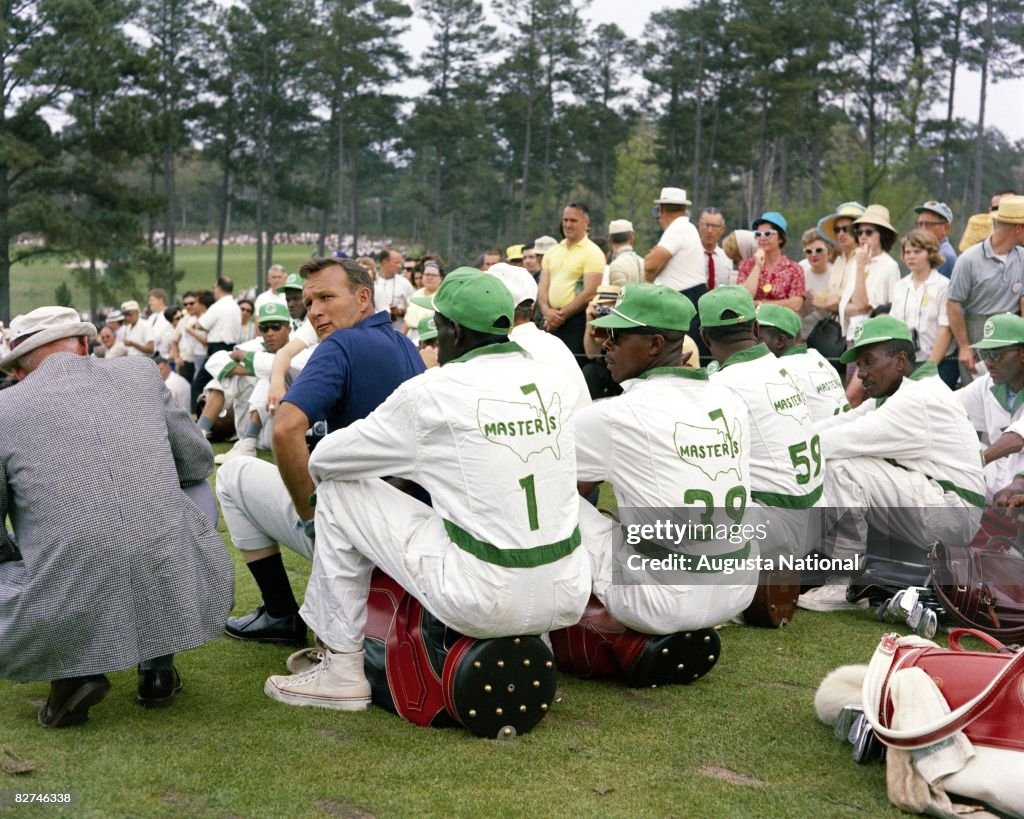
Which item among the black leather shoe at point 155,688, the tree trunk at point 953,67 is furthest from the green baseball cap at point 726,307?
the tree trunk at point 953,67

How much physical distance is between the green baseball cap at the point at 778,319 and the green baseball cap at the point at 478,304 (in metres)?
3.16

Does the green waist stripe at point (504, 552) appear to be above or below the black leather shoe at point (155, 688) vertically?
above

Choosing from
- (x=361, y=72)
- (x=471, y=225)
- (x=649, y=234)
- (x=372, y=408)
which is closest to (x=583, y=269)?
(x=372, y=408)

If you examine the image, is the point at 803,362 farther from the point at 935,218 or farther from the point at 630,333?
the point at 935,218

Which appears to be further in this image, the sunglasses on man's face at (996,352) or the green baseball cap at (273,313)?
the green baseball cap at (273,313)

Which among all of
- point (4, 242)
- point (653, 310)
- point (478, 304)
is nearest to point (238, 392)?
point (653, 310)

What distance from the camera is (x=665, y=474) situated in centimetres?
451

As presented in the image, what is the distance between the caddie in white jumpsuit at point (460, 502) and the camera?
3949 millimetres

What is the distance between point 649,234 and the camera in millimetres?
51719

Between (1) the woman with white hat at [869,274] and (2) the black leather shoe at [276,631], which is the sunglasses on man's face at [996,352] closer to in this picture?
(1) the woman with white hat at [869,274]

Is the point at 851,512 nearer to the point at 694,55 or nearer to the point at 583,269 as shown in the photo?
the point at 583,269

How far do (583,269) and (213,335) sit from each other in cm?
665

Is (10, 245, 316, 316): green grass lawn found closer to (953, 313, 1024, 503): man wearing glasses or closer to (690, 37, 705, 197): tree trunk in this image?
(690, 37, 705, 197): tree trunk

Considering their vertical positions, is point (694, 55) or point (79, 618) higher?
point (694, 55)
